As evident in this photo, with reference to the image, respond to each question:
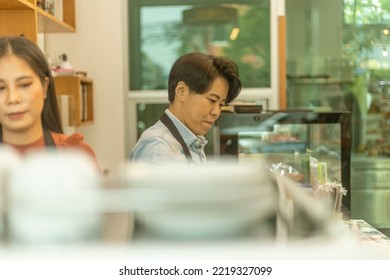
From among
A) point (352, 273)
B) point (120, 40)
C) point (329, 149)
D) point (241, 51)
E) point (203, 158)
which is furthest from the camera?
point (329, 149)

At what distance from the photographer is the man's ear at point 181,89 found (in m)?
1.13

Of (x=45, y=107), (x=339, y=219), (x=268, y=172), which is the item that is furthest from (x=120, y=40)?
(x=339, y=219)

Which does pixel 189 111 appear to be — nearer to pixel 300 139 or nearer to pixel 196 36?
pixel 196 36

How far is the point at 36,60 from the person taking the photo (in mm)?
996

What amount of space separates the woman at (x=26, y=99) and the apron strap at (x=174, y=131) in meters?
0.19

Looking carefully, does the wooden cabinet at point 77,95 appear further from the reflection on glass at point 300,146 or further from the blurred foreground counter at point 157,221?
the reflection on glass at point 300,146

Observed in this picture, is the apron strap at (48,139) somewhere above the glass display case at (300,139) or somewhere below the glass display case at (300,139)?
above

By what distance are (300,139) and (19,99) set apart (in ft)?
3.50

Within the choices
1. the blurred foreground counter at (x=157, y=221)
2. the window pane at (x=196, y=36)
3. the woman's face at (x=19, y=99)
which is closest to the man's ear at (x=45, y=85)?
the woman's face at (x=19, y=99)

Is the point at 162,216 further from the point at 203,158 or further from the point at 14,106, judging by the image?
the point at 14,106

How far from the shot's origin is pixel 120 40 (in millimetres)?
1182

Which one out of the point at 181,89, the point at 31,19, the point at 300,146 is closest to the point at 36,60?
the point at 31,19

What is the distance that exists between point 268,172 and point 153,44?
0.33 metres

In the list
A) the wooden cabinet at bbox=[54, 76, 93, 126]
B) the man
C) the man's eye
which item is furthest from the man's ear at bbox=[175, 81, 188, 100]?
the man's eye
